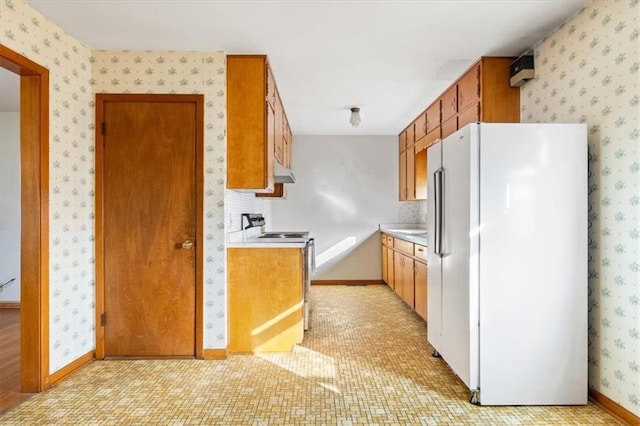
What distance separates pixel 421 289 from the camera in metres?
3.87

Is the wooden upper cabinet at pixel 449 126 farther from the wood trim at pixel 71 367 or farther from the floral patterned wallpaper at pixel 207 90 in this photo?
the wood trim at pixel 71 367

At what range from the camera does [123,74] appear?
3.05 meters

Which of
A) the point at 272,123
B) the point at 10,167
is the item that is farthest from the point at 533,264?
the point at 10,167

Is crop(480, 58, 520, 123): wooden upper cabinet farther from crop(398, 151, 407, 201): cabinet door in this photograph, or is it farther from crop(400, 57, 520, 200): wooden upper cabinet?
crop(398, 151, 407, 201): cabinet door

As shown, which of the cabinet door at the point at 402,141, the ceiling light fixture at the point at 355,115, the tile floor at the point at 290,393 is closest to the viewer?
the tile floor at the point at 290,393

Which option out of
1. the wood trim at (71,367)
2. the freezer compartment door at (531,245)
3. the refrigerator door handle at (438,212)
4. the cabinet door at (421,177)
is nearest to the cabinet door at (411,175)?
the cabinet door at (421,177)

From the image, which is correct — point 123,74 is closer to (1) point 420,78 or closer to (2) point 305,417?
(1) point 420,78

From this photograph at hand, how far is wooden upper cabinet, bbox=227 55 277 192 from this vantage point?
10.3ft

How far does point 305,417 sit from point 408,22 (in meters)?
2.46

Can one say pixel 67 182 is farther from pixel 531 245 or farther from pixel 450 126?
pixel 450 126

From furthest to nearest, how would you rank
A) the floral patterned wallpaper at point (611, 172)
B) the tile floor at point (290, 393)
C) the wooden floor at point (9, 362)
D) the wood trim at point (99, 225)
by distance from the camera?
the wood trim at point (99, 225) < the wooden floor at point (9, 362) < the tile floor at point (290, 393) < the floral patterned wallpaper at point (611, 172)

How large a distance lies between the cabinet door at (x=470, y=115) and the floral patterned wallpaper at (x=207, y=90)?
201cm

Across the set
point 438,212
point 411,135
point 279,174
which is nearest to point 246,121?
point 279,174

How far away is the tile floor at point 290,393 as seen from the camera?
2.17 m
